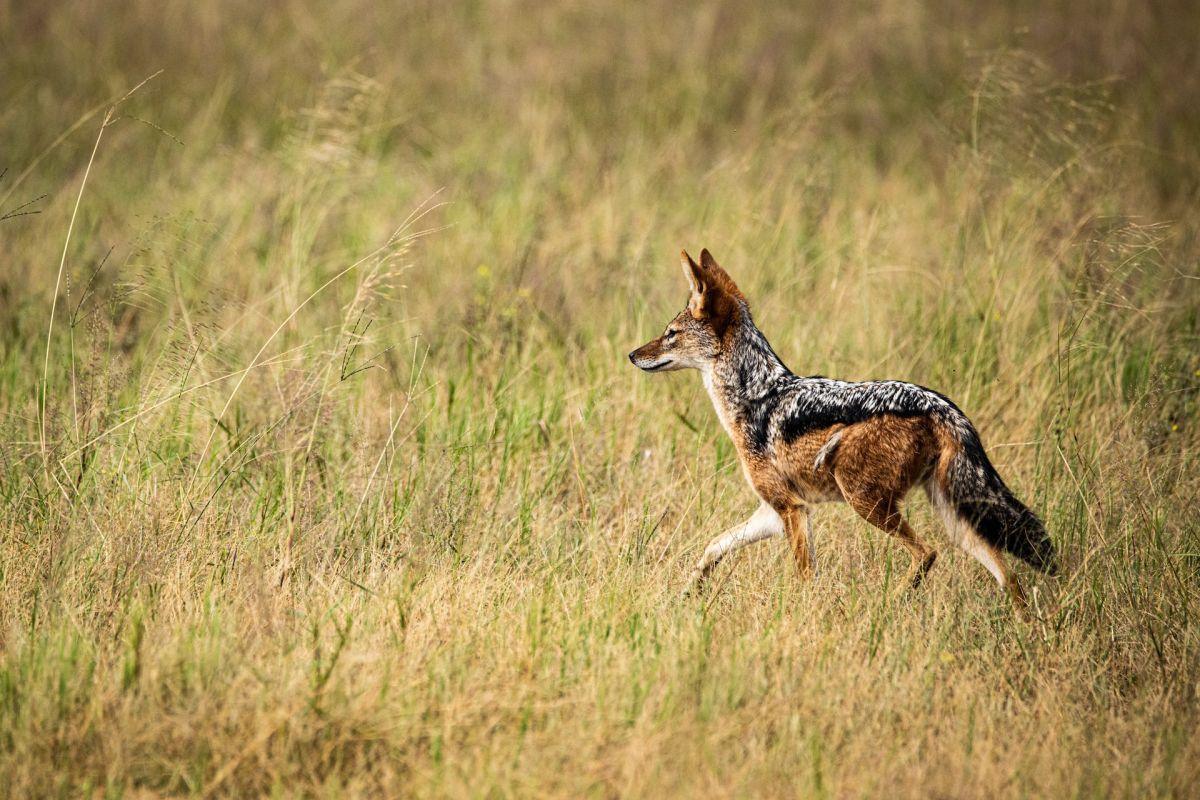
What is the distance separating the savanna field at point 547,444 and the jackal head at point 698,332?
0.66m

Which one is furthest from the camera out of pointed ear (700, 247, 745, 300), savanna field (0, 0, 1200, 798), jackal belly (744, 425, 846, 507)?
pointed ear (700, 247, 745, 300)

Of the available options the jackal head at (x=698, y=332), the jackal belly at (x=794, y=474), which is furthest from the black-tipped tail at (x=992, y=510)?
the jackal head at (x=698, y=332)

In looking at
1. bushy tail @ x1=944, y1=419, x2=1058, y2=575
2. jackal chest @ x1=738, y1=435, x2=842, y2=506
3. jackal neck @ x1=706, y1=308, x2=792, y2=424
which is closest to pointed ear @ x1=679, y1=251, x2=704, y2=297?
jackal neck @ x1=706, y1=308, x2=792, y2=424

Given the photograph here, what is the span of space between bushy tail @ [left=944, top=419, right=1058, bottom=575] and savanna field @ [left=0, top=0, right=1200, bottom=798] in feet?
0.68

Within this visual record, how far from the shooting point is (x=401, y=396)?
20.1 feet

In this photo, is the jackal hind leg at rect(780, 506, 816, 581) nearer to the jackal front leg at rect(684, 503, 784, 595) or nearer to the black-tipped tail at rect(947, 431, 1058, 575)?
the jackal front leg at rect(684, 503, 784, 595)

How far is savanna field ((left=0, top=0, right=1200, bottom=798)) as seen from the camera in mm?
3555

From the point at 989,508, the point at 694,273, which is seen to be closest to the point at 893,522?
the point at 989,508

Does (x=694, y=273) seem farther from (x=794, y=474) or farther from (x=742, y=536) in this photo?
(x=742, y=536)

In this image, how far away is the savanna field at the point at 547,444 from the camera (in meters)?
3.55

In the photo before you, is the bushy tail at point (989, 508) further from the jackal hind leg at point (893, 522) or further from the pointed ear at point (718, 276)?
the pointed ear at point (718, 276)

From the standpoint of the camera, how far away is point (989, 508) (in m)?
4.36

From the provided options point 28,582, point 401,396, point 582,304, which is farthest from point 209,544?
point 582,304

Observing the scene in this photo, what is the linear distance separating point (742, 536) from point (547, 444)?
4.42 ft
